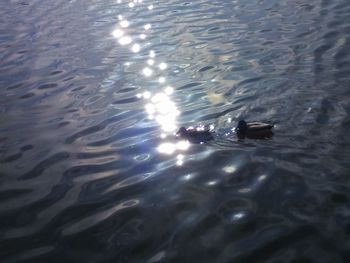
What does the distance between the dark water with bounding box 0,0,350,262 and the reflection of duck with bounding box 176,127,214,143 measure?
24cm

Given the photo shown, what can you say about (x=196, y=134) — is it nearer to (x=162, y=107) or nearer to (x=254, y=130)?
(x=254, y=130)

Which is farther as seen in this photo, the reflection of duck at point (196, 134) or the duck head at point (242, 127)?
the reflection of duck at point (196, 134)

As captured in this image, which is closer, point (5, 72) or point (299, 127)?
point (299, 127)

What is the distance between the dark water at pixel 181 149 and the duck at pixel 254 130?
17cm

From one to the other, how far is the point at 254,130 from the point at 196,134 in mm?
1284

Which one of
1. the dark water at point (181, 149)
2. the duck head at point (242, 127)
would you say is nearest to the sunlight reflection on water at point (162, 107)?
the dark water at point (181, 149)

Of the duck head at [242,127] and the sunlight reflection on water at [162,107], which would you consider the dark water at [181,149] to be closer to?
the sunlight reflection on water at [162,107]

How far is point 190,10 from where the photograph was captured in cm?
2258

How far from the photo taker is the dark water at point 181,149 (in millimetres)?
6273

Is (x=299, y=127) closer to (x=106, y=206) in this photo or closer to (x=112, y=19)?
(x=106, y=206)

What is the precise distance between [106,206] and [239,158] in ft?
8.98

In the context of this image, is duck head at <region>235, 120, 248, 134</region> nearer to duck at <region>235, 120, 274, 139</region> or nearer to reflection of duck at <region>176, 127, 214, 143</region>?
duck at <region>235, 120, 274, 139</region>

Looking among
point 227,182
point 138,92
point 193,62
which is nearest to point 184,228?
point 227,182

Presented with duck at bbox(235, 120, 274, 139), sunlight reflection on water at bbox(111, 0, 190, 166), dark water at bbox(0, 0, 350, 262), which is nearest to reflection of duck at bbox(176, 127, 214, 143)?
sunlight reflection on water at bbox(111, 0, 190, 166)
